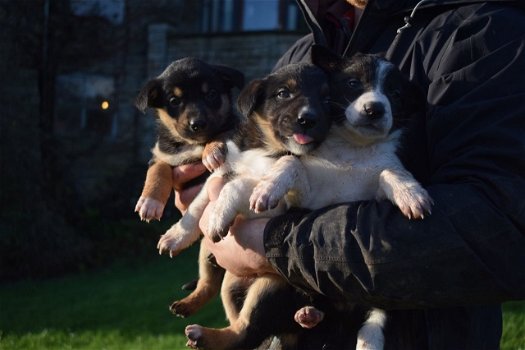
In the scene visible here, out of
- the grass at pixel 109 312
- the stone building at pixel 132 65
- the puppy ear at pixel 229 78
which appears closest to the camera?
the puppy ear at pixel 229 78

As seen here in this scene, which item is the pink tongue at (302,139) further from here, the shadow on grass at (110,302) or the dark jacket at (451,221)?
the shadow on grass at (110,302)

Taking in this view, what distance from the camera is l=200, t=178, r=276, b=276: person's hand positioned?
297 centimetres

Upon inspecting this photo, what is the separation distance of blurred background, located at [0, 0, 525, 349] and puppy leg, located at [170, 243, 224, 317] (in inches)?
129

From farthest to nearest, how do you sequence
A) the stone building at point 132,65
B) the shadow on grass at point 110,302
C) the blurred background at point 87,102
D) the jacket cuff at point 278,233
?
the stone building at point 132,65
the blurred background at point 87,102
the shadow on grass at point 110,302
the jacket cuff at point 278,233

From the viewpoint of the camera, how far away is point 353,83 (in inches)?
127

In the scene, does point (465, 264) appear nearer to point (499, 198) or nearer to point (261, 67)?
point (499, 198)

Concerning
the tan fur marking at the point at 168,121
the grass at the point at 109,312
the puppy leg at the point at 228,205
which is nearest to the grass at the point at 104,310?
the grass at the point at 109,312

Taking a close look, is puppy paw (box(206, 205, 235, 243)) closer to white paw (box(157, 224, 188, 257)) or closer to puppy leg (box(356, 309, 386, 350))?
white paw (box(157, 224, 188, 257))

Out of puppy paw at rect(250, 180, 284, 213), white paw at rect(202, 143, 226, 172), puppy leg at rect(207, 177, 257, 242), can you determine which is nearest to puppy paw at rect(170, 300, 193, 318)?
white paw at rect(202, 143, 226, 172)

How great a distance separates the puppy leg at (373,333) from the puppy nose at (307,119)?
2.44 feet

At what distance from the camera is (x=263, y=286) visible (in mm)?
3186

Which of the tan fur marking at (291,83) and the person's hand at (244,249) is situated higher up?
the tan fur marking at (291,83)

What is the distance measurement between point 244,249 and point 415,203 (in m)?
0.71

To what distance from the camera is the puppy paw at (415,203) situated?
259cm
